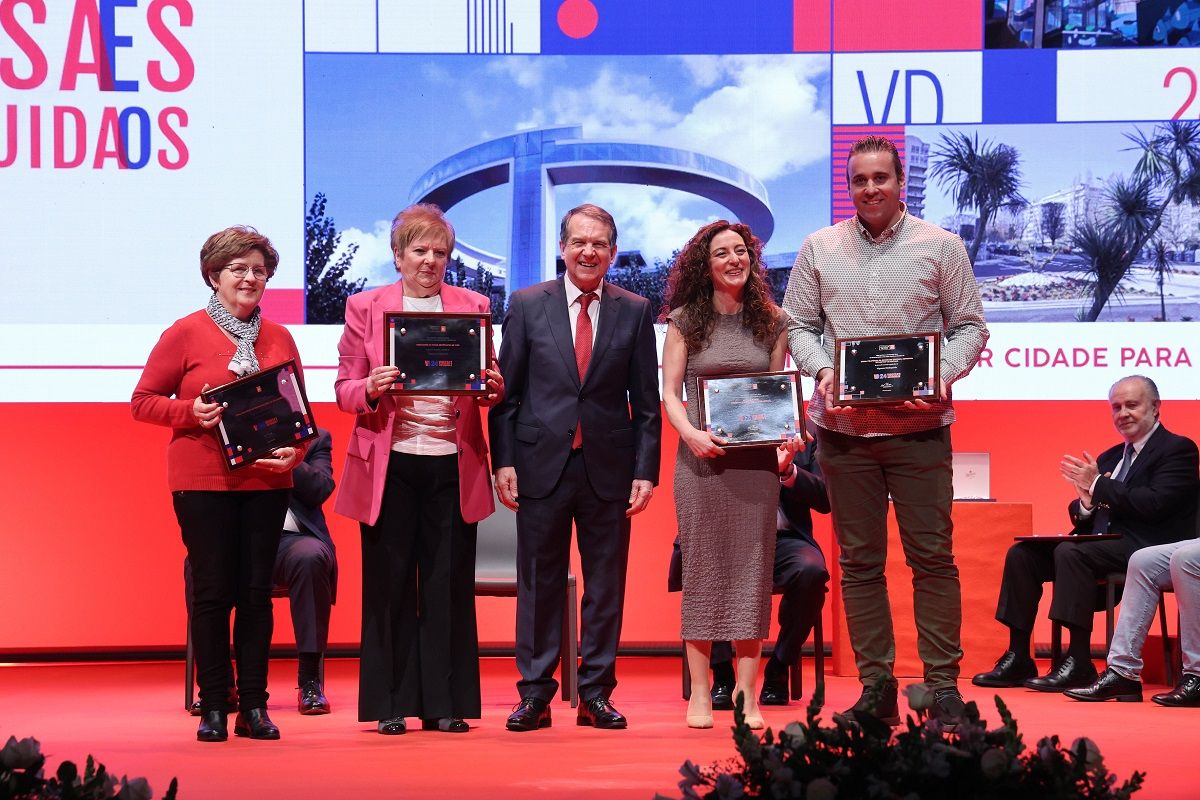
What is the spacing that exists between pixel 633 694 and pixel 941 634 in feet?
5.40

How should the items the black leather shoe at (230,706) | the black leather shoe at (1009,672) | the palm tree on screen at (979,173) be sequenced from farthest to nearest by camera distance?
1. the palm tree on screen at (979,173)
2. the black leather shoe at (1009,672)
3. the black leather shoe at (230,706)

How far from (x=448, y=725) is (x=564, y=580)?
1.82ft

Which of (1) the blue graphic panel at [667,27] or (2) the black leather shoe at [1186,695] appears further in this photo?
(1) the blue graphic panel at [667,27]

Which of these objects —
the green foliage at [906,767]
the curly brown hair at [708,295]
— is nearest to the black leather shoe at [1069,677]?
the curly brown hair at [708,295]

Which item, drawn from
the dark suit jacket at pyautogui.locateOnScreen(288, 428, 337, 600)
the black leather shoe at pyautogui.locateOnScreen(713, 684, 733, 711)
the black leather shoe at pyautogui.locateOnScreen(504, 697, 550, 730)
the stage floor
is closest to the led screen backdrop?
the dark suit jacket at pyautogui.locateOnScreen(288, 428, 337, 600)

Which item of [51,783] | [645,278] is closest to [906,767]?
[51,783]

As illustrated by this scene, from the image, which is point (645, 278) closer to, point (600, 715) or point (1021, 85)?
point (1021, 85)

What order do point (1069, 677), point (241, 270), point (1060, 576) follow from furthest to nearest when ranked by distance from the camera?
point (1060, 576) < point (1069, 677) < point (241, 270)

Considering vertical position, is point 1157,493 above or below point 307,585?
above

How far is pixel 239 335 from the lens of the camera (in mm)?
3980

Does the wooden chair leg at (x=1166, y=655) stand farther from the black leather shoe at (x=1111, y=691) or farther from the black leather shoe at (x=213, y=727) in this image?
the black leather shoe at (x=213, y=727)

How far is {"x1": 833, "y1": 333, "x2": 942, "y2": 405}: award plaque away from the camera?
374 cm

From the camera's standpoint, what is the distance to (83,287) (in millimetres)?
5809

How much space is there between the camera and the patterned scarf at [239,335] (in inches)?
155
